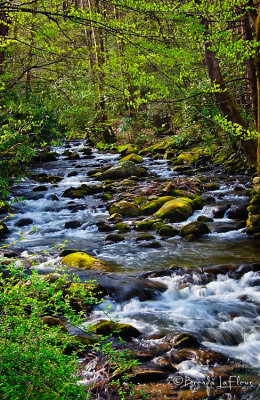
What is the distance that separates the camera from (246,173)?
1438 cm

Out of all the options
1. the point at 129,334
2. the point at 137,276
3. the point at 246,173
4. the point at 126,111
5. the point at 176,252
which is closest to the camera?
the point at 129,334

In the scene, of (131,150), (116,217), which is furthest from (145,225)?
(131,150)

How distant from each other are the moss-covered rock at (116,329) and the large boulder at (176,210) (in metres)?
5.82

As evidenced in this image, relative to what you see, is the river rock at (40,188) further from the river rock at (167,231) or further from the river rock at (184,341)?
the river rock at (184,341)

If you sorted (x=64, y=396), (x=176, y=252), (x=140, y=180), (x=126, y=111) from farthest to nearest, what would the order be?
(x=126, y=111)
(x=140, y=180)
(x=176, y=252)
(x=64, y=396)

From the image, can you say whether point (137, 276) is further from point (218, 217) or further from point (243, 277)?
point (218, 217)

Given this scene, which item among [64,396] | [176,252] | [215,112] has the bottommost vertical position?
[176,252]

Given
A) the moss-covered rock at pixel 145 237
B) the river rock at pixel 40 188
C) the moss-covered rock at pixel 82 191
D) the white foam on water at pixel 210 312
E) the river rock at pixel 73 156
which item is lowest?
the white foam on water at pixel 210 312

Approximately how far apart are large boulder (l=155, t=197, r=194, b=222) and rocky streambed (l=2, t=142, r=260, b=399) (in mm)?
33

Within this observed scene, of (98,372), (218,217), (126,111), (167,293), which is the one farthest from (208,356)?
(126,111)

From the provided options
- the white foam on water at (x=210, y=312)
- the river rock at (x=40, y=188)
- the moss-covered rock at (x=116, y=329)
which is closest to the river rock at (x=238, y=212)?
the white foam on water at (x=210, y=312)

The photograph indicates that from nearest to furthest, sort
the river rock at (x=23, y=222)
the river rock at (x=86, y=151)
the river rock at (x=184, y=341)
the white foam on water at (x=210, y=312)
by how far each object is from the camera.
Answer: the river rock at (x=184, y=341)
the white foam on water at (x=210, y=312)
the river rock at (x=23, y=222)
the river rock at (x=86, y=151)

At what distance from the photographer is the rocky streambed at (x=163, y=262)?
4.10 metres

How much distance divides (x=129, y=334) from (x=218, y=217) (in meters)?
6.47
